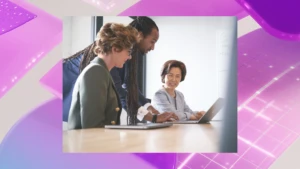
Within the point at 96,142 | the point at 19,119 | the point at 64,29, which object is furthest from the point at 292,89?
the point at 19,119

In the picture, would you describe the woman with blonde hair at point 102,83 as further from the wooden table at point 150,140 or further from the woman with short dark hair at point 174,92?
the woman with short dark hair at point 174,92

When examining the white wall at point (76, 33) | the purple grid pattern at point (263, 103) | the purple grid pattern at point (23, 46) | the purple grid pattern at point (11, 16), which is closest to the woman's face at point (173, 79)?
the purple grid pattern at point (263, 103)

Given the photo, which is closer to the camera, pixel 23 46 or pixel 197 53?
pixel 197 53

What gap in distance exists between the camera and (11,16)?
109 inches

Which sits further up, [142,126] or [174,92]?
[174,92]

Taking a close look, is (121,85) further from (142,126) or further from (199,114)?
(199,114)

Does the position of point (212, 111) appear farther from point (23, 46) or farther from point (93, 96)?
point (23, 46)

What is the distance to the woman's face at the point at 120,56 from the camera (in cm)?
266

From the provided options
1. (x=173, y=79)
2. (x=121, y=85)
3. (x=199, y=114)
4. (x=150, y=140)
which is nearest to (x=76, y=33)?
(x=121, y=85)

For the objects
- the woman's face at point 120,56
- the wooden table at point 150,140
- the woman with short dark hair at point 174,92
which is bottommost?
the wooden table at point 150,140

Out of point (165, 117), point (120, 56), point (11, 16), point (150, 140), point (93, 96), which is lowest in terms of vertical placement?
point (150, 140)

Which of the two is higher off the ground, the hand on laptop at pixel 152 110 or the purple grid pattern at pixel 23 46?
the purple grid pattern at pixel 23 46

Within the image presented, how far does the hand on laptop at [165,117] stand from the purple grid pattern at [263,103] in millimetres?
232

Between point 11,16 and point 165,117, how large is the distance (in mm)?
1106
